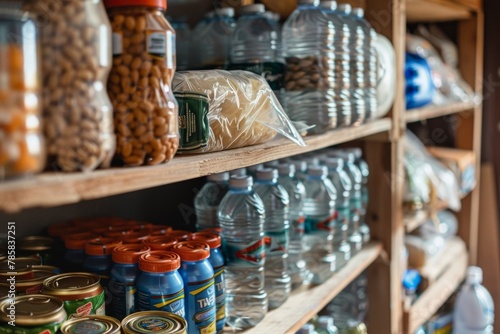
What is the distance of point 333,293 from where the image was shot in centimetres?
144

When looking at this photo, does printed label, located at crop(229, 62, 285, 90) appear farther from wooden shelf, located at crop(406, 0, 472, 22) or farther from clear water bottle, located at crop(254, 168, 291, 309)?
wooden shelf, located at crop(406, 0, 472, 22)

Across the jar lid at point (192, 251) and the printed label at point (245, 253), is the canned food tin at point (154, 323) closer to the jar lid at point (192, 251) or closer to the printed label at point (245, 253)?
the jar lid at point (192, 251)

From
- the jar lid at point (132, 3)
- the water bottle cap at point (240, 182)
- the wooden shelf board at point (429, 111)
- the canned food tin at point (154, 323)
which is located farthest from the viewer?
the wooden shelf board at point (429, 111)

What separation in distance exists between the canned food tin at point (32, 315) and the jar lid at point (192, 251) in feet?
0.78

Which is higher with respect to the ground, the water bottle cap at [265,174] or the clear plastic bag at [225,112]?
the clear plastic bag at [225,112]

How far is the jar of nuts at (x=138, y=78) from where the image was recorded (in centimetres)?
77

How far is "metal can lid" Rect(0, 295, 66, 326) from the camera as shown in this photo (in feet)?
2.54

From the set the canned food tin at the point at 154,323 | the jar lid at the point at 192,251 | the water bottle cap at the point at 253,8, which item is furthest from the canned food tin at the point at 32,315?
the water bottle cap at the point at 253,8

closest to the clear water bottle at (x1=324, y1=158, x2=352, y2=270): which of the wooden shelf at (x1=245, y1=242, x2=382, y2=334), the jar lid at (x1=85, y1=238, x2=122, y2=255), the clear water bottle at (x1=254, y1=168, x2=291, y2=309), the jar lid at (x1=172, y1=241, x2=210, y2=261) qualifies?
the wooden shelf at (x1=245, y1=242, x2=382, y2=334)

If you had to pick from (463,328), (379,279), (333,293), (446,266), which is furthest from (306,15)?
(463,328)

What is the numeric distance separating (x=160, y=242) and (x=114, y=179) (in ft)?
1.45

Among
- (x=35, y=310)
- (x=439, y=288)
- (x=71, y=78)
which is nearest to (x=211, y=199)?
(x=35, y=310)

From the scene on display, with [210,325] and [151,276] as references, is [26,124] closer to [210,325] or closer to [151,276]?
[151,276]

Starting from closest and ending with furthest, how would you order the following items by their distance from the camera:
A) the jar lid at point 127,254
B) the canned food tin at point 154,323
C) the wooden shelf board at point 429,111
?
1. the canned food tin at point 154,323
2. the jar lid at point 127,254
3. the wooden shelf board at point 429,111
